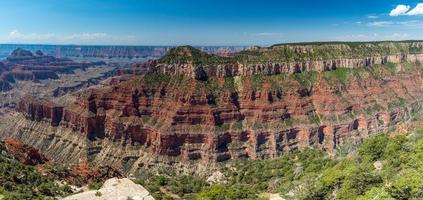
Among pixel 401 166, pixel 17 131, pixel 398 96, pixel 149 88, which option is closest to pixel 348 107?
pixel 398 96

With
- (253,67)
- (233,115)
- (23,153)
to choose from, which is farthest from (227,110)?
(23,153)

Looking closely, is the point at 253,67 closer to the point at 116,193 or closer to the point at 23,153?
the point at 23,153

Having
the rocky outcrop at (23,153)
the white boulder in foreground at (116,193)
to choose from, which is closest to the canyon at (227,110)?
the rocky outcrop at (23,153)

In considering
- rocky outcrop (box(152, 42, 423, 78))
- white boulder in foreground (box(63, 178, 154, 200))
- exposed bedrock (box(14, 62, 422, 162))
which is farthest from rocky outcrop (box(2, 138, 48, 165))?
rocky outcrop (box(152, 42, 423, 78))

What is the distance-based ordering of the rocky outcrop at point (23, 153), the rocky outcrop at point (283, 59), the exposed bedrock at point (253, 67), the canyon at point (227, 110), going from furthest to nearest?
the rocky outcrop at point (283, 59), the exposed bedrock at point (253, 67), the canyon at point (227, 110), the rocky outcrop at point (23, 153)

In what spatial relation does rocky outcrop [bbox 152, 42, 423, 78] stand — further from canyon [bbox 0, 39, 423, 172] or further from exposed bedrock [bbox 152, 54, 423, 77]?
canyon [bbox 0, 39, 423, 172]

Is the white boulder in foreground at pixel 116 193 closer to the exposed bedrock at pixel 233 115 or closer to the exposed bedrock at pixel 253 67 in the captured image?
the exposed bedrock at pixel 233 115

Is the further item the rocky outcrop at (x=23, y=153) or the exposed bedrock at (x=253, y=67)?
the exposed bedrock at (x=253, y=67)
